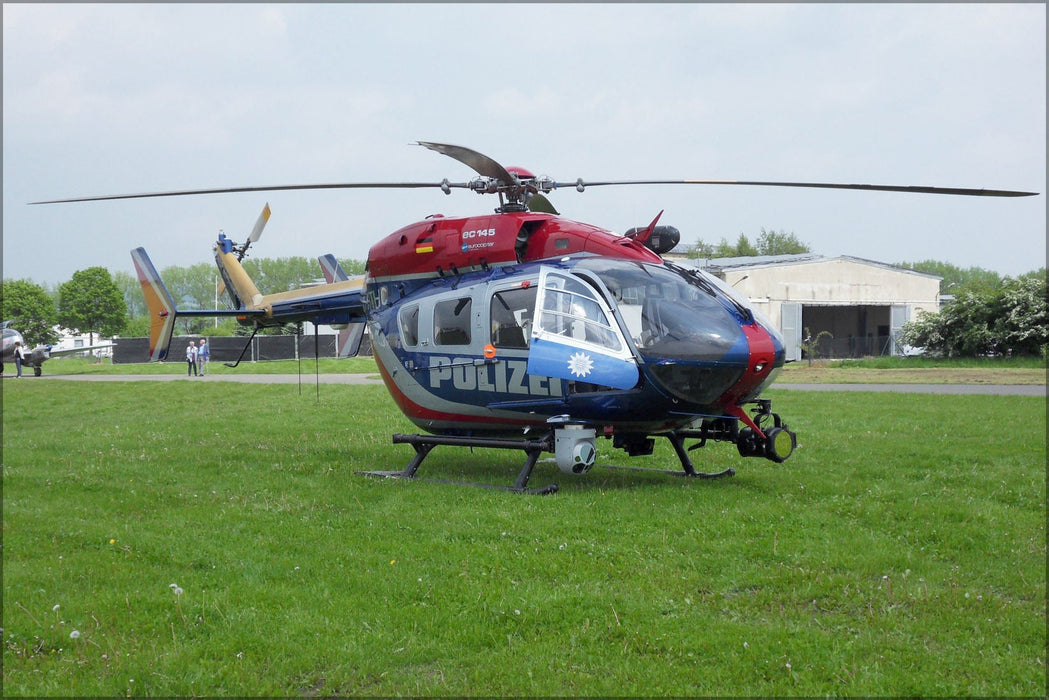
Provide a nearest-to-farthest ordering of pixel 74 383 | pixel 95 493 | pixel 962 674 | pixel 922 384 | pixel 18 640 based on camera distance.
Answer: pixel 962 674 → pixel 18 640 → pixel 95 493 → pixel 922 384 → pixel 74 383

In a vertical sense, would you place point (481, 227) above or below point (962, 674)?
above

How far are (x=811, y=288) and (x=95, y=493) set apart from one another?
39.2 metres

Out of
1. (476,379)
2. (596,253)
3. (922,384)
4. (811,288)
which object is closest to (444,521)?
(476,379)

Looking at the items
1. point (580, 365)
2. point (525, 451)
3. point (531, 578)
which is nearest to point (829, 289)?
point (525, 451)

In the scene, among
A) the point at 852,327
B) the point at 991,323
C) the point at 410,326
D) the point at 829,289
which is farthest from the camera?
the point at 852,327

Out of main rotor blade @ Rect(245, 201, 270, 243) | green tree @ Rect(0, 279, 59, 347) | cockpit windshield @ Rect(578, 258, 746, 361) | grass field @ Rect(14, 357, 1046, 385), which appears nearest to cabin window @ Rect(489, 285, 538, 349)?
cockpit windshield @ Rect(578, 258, 746, 361)

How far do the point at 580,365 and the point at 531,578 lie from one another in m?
3.00

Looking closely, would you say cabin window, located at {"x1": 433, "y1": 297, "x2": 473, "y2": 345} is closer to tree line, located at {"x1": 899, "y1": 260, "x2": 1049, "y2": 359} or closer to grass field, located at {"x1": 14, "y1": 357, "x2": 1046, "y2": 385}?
grass field, located at {"x1": 14, "y1": 357, "x2": 1046, "y2": 385}

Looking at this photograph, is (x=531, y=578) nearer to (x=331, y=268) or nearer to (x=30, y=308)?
(x=331, y=268)

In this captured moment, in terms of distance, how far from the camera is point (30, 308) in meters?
58.8

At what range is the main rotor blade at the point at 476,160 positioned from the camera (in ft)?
30.5

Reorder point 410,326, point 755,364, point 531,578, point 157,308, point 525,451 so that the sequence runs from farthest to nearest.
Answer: point 157,308, point 410,326, point 525,451, point 755,364, point 531,578

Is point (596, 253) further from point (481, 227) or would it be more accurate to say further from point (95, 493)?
point (95, 493)

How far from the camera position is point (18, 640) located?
17.7 ft
